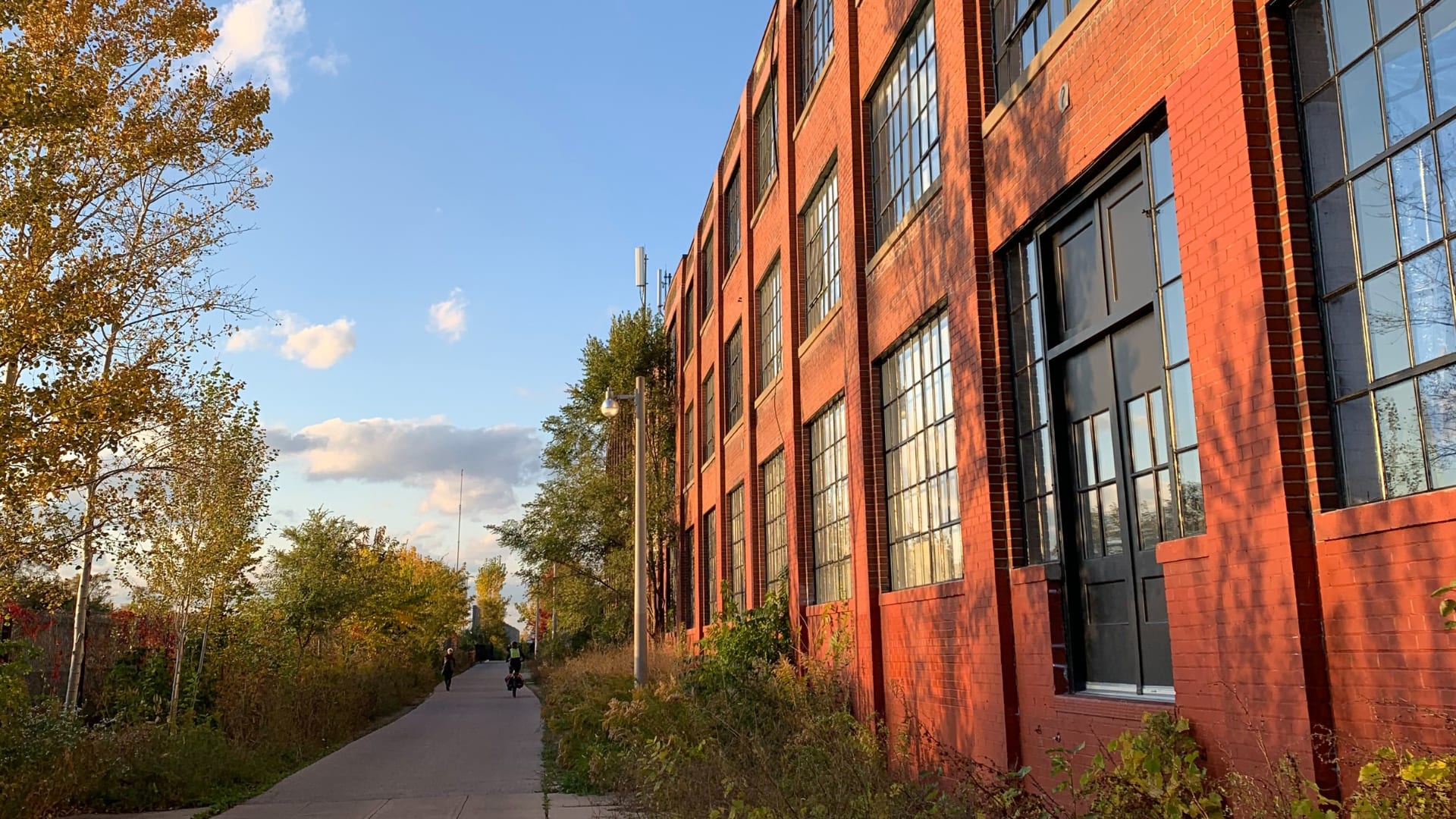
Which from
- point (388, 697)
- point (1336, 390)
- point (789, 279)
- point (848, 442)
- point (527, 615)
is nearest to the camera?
point (1336, 390)

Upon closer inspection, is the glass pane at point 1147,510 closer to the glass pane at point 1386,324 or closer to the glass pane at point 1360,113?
the glass pane at point 1386,324

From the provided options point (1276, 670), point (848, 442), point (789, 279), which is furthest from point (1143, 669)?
point (789, 279)

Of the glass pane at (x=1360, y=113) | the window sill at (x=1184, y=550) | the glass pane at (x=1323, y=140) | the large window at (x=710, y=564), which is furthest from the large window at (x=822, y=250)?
the glass pane at (x=1360, y=113)

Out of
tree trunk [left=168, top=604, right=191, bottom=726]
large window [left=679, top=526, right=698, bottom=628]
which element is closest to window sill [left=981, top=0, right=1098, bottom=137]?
tree trunk [left=168, top=604, right=191, bottom=726]

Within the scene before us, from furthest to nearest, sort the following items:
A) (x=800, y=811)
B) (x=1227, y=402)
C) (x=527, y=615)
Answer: (x=527, y=615), (x=800, y=811), (x=1227, y=402)

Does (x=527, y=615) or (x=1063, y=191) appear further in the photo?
(x=527, y=615)

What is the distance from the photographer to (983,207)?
9.75 meters

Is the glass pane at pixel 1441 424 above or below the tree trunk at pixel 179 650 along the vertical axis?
above

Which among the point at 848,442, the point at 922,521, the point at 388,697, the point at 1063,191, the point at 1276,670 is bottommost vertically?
the point at 388,697

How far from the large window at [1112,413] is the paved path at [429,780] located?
19.0 feet

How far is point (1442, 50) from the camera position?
16.2 feet

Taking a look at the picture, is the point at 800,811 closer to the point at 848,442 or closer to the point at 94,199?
the point at 848,442

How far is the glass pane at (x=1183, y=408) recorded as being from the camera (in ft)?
22.4

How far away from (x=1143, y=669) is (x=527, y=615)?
9742cm
